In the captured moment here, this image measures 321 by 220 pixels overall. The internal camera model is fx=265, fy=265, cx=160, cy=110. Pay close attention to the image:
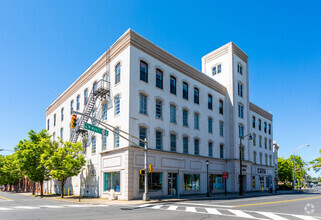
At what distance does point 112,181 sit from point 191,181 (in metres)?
9.89

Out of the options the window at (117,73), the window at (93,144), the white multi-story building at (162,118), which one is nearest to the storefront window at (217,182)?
the white multi-story building at (162,118)

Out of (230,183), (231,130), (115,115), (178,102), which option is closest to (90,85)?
(115,115)

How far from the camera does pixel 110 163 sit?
27.9 meters

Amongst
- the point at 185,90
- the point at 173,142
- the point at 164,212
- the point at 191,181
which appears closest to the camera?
the point at 164,212

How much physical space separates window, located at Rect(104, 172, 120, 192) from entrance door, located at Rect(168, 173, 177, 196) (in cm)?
578

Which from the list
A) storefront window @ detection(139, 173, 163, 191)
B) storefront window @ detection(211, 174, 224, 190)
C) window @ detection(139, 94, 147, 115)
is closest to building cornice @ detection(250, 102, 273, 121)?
storefront window @ detection(211, 174, 224, 190)

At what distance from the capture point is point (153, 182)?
2712 centimetres

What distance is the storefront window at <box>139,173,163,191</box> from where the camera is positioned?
26.1 meters

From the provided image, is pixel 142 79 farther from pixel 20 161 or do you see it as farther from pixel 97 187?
pixel 20 161

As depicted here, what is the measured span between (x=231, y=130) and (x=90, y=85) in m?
21.4

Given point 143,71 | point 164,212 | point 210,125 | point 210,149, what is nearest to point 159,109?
point 143,71

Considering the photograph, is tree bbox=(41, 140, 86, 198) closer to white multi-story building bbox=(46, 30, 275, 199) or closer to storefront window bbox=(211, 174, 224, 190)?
white multi-story building bbox=(46, 30, 275, 199)

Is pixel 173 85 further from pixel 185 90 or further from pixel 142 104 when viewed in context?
pixel 142 104

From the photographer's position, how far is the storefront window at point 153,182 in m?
26.1
